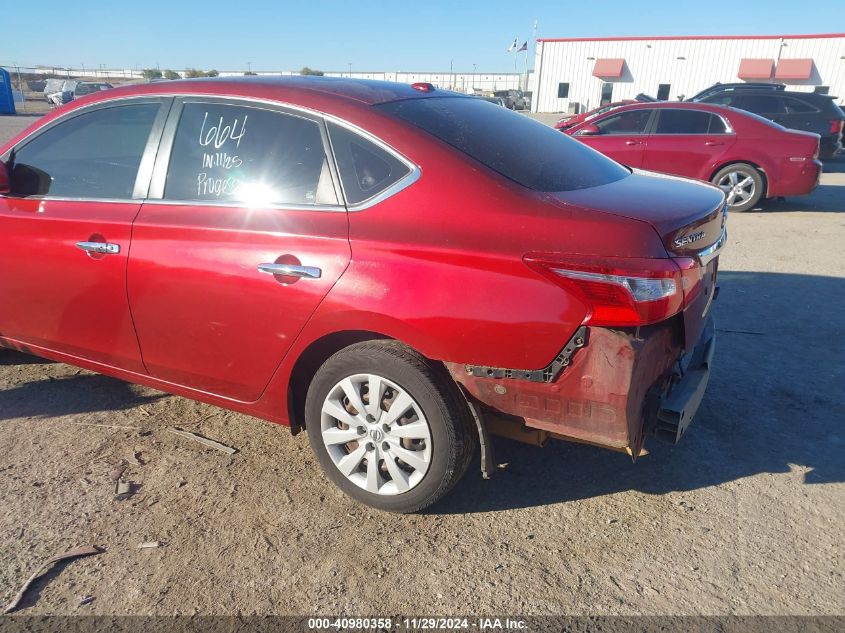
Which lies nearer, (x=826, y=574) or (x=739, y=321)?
(x=826, y=574)

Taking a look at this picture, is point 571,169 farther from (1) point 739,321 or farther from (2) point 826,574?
(1) point 739,321

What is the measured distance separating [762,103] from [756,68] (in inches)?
1148

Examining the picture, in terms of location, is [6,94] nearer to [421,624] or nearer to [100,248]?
[100,248]

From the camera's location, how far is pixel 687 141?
31.0 ft

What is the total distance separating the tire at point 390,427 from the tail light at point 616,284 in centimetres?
62

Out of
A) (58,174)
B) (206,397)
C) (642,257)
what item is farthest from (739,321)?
(58,174)

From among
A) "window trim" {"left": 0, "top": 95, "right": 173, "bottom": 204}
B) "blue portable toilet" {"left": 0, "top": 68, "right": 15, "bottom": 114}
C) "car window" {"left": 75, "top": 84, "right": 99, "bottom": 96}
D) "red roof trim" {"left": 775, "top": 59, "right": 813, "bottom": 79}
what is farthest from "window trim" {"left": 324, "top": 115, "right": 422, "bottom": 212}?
"red roof trim" {"left": 775, "top": 59, "right": 813, "bottom": 79}

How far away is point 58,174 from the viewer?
3545 millimetres

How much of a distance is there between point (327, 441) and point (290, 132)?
1.36 metres

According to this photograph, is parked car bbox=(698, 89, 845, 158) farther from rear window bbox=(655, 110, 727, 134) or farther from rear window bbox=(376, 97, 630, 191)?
rear window bbox=(376, 97, 630, 191)

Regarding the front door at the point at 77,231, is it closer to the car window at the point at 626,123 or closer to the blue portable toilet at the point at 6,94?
the car window at the point at 626,123

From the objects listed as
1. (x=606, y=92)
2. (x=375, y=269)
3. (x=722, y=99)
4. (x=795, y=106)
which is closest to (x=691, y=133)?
→ (x=722, y=99)

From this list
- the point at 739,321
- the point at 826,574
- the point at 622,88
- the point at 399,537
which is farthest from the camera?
the point at 622,88

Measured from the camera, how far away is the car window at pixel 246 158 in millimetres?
2773
